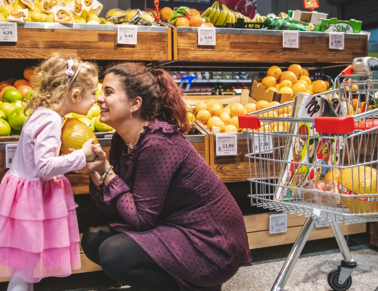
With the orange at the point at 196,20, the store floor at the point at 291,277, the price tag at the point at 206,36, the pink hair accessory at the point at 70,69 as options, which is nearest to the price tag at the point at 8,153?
the pink hair accessory at the point at 70,69

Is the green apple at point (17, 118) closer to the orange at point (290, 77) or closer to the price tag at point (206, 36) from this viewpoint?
the price tag at point (206, 36)

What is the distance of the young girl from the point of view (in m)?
1.37

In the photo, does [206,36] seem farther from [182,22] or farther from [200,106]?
[200,106]

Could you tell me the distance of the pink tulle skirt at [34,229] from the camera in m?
1.39

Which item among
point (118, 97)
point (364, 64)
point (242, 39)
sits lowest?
point (118, 97)

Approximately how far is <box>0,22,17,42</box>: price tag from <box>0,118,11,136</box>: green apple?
47 cm

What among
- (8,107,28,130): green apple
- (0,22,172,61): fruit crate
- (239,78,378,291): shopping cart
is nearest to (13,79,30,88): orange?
(0,22,172,61): fruit crate

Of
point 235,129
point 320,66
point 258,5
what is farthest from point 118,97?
point 258,5

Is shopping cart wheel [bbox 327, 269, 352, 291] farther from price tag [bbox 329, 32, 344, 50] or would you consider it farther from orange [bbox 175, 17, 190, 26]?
orange [bbox 175, 17, 190, 26]

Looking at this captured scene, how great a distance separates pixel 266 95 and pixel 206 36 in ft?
2.04

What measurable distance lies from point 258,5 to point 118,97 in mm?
6873

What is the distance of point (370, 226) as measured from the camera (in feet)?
7.65

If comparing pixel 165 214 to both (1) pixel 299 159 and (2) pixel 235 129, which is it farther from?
(2) pixel 235 129

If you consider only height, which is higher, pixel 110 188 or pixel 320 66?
pixel 320 66
